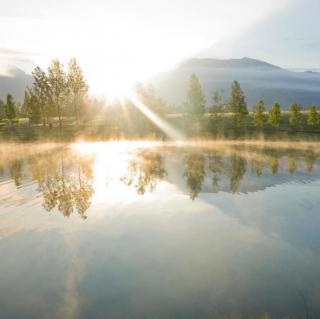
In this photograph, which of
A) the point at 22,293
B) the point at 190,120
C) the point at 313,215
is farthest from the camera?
the point at 190,120

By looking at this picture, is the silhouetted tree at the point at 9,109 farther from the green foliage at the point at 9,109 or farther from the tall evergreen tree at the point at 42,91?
the tall evergreen tree at the point at 42,91

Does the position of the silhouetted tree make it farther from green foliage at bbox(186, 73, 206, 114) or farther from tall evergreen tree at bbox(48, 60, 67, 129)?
green foliage at bbox(186, 73, 206, 114)

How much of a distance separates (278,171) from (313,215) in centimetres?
1654

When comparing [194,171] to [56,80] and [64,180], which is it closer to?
[64,180]

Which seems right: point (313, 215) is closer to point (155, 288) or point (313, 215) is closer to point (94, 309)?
point (155, 288)

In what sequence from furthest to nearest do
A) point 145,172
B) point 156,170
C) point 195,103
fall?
point 195,103 < point 156,170 < point 145,172

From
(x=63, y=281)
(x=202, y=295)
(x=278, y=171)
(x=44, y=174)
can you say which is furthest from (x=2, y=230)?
(x=278, y=171)

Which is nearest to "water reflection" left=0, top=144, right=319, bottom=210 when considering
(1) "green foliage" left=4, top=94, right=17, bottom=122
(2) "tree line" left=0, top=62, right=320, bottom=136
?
(2) "tree line" left=0, top=62, right=320, bottom=136

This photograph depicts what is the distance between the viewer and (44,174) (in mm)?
38906

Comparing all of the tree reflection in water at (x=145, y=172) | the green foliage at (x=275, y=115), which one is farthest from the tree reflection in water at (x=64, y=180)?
the green foliage at (x=275, y=115)

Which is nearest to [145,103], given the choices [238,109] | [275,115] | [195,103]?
[195,103]

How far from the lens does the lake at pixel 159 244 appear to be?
14.7 meters

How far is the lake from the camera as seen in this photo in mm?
14688

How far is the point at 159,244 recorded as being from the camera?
2044 cm
